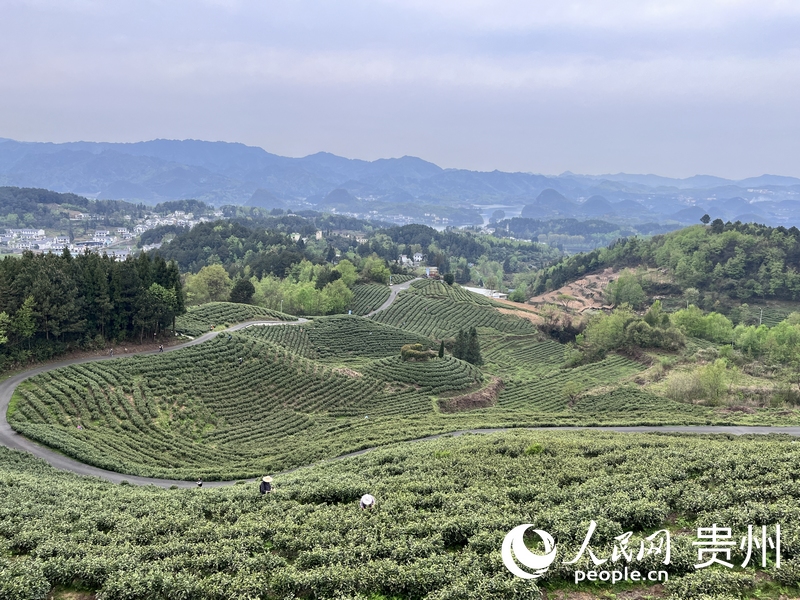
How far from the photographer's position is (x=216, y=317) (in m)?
59.1

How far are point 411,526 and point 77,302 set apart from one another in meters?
39.4

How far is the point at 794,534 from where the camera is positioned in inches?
437

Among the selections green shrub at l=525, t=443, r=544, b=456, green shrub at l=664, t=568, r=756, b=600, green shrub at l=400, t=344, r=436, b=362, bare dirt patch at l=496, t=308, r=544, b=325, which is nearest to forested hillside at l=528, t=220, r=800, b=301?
bare dirt patch at l=496, t=308, r=544, b=325

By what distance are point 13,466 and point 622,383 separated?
165 ft

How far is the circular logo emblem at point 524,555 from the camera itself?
10.5 metres

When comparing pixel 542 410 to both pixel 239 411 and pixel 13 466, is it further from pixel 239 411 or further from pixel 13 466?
pixel 13 466

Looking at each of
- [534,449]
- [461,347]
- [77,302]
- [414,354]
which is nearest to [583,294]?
[461,347]

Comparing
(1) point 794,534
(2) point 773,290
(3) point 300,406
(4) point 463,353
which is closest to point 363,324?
(4) point 463,353

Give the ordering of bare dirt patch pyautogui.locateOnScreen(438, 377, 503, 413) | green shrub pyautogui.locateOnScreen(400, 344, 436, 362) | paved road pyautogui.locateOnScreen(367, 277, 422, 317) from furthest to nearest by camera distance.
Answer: paved road pyautogui.locateOnScreen(367, 277, 422, 317)
green shrub pyautogui.locateOnScreen(400, 344, 436, 362)
bare dirt patch pyautogui.locateOnScreen(438, 377, 503, 413)

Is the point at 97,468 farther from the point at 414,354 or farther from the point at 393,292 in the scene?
the point at 393,292

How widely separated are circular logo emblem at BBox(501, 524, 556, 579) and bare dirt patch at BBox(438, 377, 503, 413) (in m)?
33.2

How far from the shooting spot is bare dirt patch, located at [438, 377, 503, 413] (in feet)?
150

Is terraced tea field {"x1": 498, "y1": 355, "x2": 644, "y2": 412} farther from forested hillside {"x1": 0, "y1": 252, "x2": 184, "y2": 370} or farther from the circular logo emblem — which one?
forested hillside {"x1": 0, "y1": 252, "x2": 184, "y2": 370}

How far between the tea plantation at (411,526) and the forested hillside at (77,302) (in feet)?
69.6
